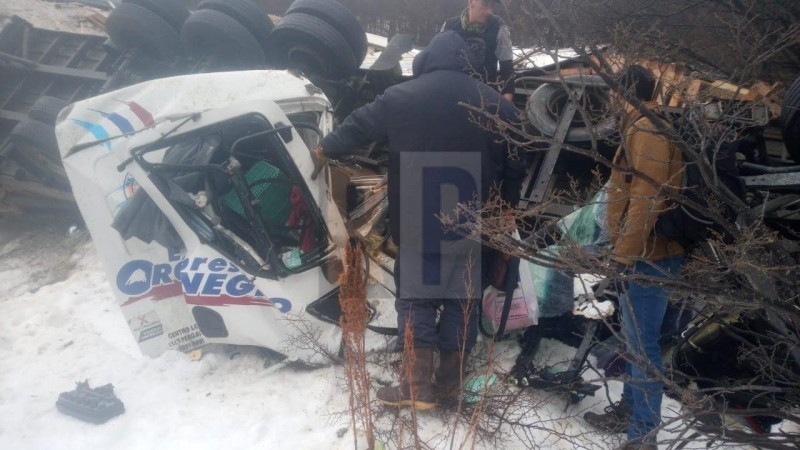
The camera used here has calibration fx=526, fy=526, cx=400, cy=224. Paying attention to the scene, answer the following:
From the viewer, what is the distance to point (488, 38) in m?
4.10

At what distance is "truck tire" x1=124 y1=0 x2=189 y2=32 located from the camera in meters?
5.51

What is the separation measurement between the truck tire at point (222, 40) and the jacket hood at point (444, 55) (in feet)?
9.34

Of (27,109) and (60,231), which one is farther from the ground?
(27,109)

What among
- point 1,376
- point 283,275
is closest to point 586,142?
point 283,275

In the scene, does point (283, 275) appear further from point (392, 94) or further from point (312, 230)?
point (392, 94)

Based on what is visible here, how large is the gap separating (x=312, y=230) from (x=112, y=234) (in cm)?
121

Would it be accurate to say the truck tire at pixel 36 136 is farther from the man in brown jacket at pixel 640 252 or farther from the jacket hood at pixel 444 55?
the man in brown jacket at pixel 640 252

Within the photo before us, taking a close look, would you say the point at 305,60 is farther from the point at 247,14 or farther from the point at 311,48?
the point at 247,14

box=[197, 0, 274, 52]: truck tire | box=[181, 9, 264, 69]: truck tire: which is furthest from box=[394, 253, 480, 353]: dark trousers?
box=[197, 0, 274, 52]: truck tire

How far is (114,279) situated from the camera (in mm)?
3238

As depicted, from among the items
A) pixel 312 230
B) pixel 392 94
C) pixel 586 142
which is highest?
pixel 392 94

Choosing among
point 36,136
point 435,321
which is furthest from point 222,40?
point 435,321

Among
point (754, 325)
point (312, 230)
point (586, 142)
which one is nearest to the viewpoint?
point (754, 325)

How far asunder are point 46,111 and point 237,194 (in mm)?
3168
